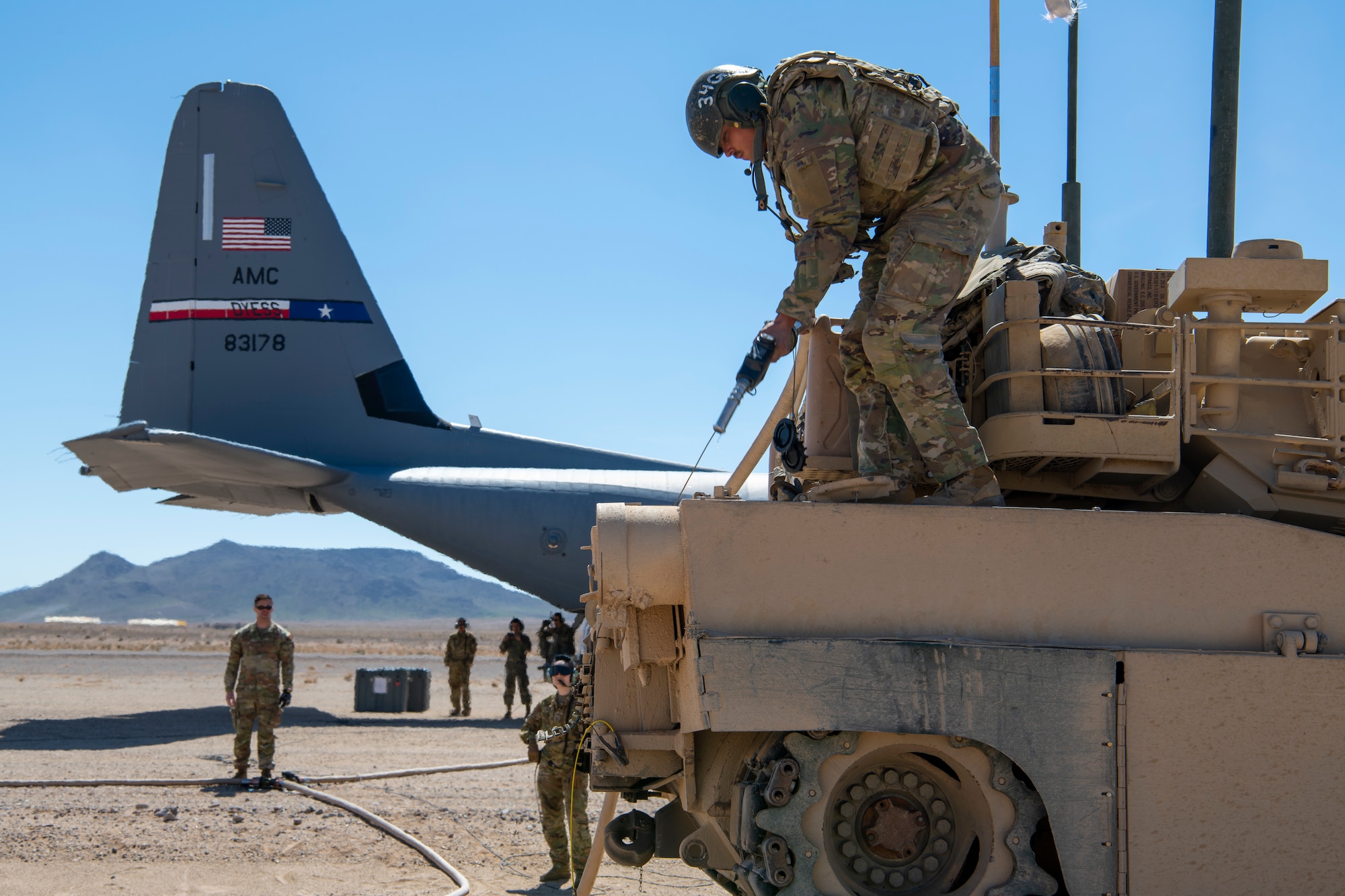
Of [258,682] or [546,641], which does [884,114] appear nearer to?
[258,682]

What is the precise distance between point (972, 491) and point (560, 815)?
4.08 m

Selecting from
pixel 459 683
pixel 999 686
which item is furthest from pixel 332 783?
pixel 459 683

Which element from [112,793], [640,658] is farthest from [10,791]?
[640,658]

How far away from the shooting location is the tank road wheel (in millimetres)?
4129

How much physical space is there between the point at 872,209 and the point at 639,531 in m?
1.85

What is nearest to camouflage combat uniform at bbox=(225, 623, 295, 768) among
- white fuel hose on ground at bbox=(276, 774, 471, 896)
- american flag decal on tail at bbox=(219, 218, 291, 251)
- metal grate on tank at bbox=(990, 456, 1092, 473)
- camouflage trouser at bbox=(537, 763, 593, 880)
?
white fuel hose on ground at bbox=(276, 774, 471, 896)

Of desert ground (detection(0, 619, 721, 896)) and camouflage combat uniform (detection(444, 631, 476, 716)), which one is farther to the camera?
camouflage combat uniform (detection(444, 631, 476, 716))

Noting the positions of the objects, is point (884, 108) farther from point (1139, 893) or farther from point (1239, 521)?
point (1139, 893)

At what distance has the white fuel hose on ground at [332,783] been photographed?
25.2 ft

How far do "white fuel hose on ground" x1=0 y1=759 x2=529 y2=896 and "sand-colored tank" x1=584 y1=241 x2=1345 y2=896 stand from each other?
362 centimetres

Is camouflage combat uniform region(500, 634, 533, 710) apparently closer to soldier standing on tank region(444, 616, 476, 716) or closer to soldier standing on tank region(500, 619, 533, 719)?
soldier standing on tank region(500, 619, 533, 719)

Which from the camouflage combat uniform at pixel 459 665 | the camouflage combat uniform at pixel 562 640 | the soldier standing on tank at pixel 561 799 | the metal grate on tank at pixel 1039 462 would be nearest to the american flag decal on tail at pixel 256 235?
the camouflage combat uniform at pixel 459 665

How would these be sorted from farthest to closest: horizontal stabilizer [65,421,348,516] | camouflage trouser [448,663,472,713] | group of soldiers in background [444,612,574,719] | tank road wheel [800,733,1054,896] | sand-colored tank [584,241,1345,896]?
camouflage trouser [448,663,472,713] < group of soldiers in background [444,612,574,719] < horizontal stabilizer [65,421,348,516] < tank road wheel [800,733,1054,896] < sand-colored tank [584,241,1345,896]

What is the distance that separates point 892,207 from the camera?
502 centimetres
